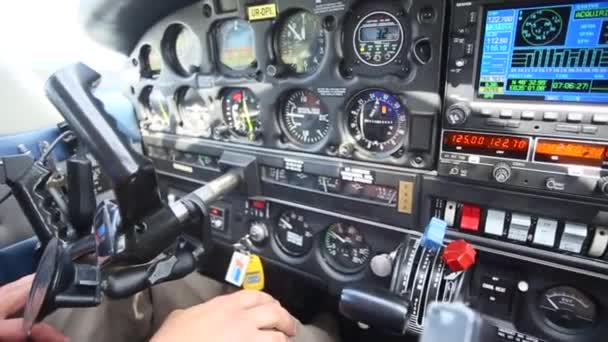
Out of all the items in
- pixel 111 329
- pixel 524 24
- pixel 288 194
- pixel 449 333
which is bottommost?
pixel 111 329

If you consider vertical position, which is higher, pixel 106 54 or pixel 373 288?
pixel 106 54

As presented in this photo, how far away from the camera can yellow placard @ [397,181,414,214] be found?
3.64ft

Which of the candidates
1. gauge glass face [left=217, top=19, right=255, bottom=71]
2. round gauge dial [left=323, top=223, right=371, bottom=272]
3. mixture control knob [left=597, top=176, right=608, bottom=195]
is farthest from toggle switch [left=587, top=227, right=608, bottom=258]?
gauge glass face [left=217, top=19, right=255, bottom=71]

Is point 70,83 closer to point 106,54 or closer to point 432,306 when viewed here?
point 432,306

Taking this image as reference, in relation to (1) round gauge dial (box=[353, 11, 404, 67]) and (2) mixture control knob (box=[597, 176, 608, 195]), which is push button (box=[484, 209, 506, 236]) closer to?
(2) mixture control knob (box=[597, 176, 608, 195])

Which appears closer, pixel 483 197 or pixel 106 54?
pixel 483 197

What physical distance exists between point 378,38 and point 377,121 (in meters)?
0.24

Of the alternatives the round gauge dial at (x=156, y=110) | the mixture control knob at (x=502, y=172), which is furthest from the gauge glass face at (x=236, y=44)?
the mixture control knob at (x=502, y=172)

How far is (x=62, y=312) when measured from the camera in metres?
0.86

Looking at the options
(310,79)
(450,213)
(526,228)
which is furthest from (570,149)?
(310,79)

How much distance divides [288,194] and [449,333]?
1.06 m

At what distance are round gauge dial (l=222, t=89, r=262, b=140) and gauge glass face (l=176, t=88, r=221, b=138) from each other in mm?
63

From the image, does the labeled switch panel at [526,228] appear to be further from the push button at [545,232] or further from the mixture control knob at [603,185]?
the mixture control knob at [603,185]

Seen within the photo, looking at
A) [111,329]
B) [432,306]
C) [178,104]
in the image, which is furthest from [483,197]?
[178,104]
